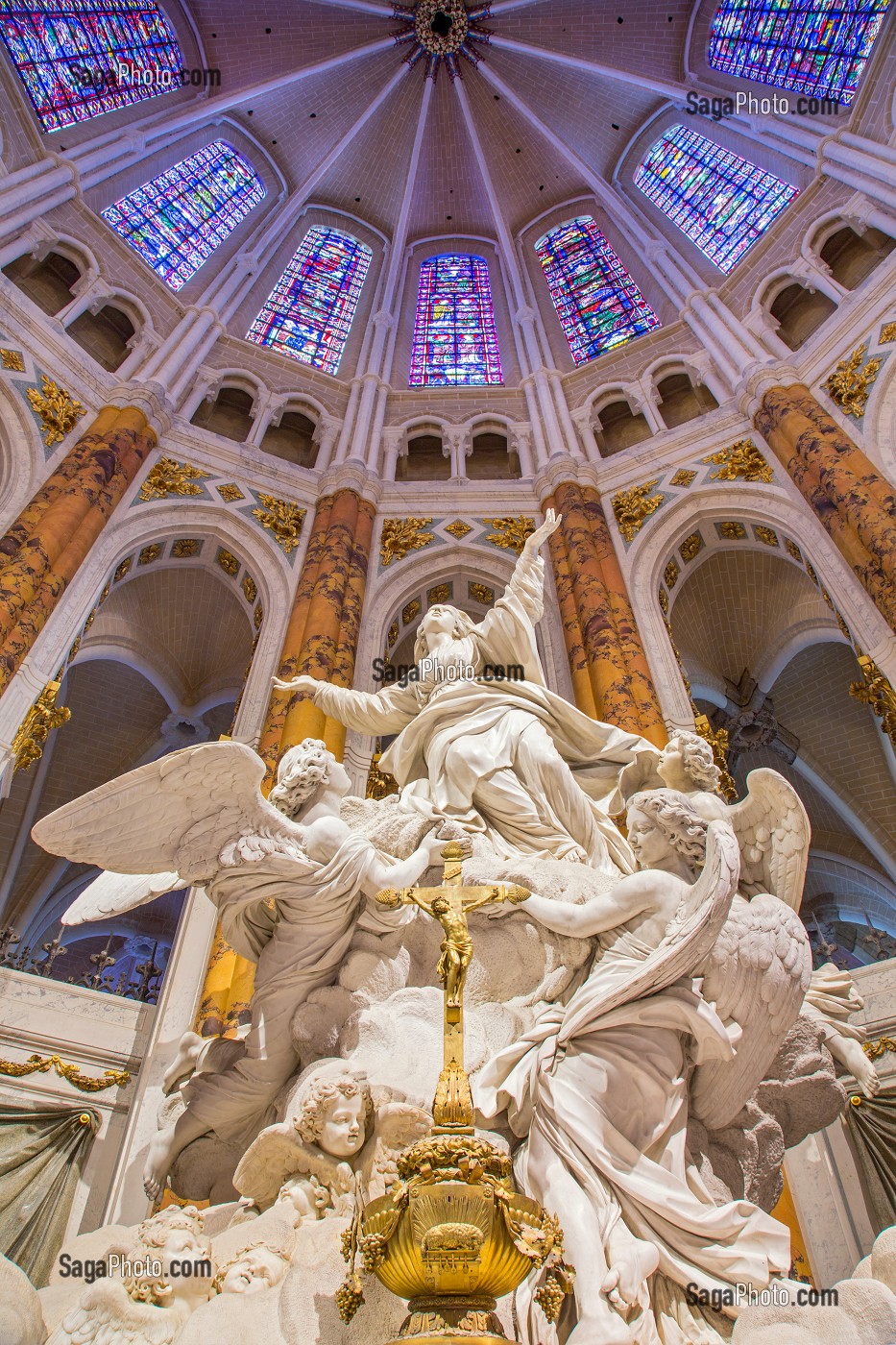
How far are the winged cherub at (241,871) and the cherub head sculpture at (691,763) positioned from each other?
134 cm

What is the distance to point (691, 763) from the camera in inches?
161

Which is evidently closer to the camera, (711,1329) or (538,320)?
(711,1329)

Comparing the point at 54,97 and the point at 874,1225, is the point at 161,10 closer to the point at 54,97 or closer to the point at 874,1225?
the point at 54,97

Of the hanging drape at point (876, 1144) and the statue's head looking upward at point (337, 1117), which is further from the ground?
the hanging drape at point (876, 1144)

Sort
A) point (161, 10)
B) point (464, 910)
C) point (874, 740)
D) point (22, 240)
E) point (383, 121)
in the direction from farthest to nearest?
point (383, 121), point (161, 10), point (874, 740), point (22, 240), point (464, 910)

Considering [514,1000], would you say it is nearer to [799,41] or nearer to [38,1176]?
[38,1176]

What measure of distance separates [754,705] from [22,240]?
36.7 ft

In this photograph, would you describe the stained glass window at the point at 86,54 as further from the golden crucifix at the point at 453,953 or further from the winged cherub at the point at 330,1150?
the winged cherub at the point at 330,1150

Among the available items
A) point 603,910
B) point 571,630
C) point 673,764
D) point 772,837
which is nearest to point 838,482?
point 571,630

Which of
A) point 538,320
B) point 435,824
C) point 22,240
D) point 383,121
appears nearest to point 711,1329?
point 435,824

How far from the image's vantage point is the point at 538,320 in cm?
1509

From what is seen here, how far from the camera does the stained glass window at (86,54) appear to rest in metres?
12.2

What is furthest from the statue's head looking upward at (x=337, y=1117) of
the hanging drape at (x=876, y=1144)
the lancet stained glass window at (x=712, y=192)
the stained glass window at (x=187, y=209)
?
the lancet stained glass window at (x=712, y=192)

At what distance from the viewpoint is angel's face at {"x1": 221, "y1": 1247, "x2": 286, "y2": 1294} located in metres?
2.27
